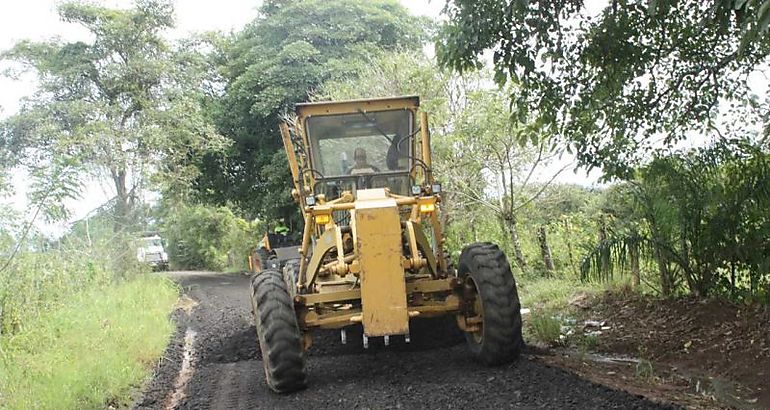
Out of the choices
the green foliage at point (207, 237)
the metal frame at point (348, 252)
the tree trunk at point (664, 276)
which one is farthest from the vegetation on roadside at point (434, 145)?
the green foliage at point (207, 237)

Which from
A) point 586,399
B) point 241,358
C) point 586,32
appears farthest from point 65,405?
point 586,32

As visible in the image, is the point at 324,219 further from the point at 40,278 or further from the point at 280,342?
the point at 40,278

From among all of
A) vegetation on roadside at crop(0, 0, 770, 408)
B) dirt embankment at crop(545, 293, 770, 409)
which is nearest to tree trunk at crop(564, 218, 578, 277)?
vegetation on roadside at crop(0, 0, 770, 408)

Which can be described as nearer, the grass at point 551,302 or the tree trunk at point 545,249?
the grass at point 551,302

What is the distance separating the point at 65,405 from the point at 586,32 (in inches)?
221

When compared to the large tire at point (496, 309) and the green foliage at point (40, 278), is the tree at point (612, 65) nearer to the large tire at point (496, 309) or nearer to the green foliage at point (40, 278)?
the large tire at point (496, 309)

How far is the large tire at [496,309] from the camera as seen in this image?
642 cm

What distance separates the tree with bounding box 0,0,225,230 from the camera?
1870cm

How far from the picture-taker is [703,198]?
24.8 feet

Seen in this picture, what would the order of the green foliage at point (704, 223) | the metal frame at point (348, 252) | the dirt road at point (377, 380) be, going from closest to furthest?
the dirt road at point (377, 380) → the metal frame at point (348, 252) → the green foliage at point (704, 223)

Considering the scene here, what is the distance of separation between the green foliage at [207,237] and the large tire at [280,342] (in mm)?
25707

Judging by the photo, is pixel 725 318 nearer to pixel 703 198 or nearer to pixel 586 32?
pixel 703 198

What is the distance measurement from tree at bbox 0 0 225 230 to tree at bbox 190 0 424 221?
132cm

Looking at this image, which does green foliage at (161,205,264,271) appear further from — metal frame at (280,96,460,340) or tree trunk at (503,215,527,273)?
metal frame at (280,96,460,340)
